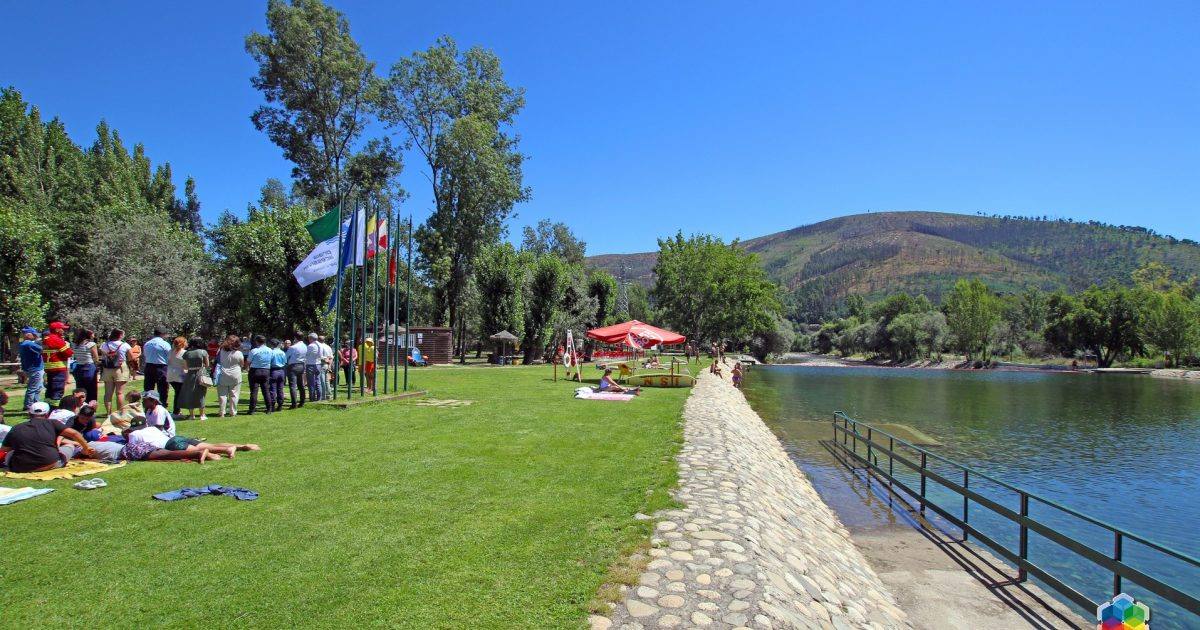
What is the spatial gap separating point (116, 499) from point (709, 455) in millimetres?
8456

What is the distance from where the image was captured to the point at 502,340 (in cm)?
4297

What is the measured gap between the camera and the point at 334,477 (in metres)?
8.09

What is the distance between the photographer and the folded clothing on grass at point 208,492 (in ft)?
22.9

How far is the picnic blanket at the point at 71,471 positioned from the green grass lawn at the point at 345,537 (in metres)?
0.18

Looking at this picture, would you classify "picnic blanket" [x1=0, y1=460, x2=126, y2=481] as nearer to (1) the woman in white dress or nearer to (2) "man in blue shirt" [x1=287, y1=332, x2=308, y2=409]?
(1) the woman in white dress

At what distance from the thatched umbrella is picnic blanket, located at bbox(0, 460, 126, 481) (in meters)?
32.5

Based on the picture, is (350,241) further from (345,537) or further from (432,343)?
(432,343)

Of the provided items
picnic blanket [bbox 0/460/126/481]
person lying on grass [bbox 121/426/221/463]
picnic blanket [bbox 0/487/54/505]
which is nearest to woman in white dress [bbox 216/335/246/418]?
person lying on grass [bbox 121/426/221/463]

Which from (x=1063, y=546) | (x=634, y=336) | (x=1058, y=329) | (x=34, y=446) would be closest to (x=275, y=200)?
(x=634, y=336)

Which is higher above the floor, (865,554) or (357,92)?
(357,92)

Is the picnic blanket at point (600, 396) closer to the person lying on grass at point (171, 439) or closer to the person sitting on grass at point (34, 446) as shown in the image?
the person lying on grass at point (171, 439)

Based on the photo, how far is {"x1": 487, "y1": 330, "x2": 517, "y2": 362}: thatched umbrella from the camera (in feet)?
135

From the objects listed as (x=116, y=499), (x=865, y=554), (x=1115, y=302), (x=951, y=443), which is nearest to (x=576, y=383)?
(x=951, y=443)

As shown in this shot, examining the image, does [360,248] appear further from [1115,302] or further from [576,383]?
[1115,302]
